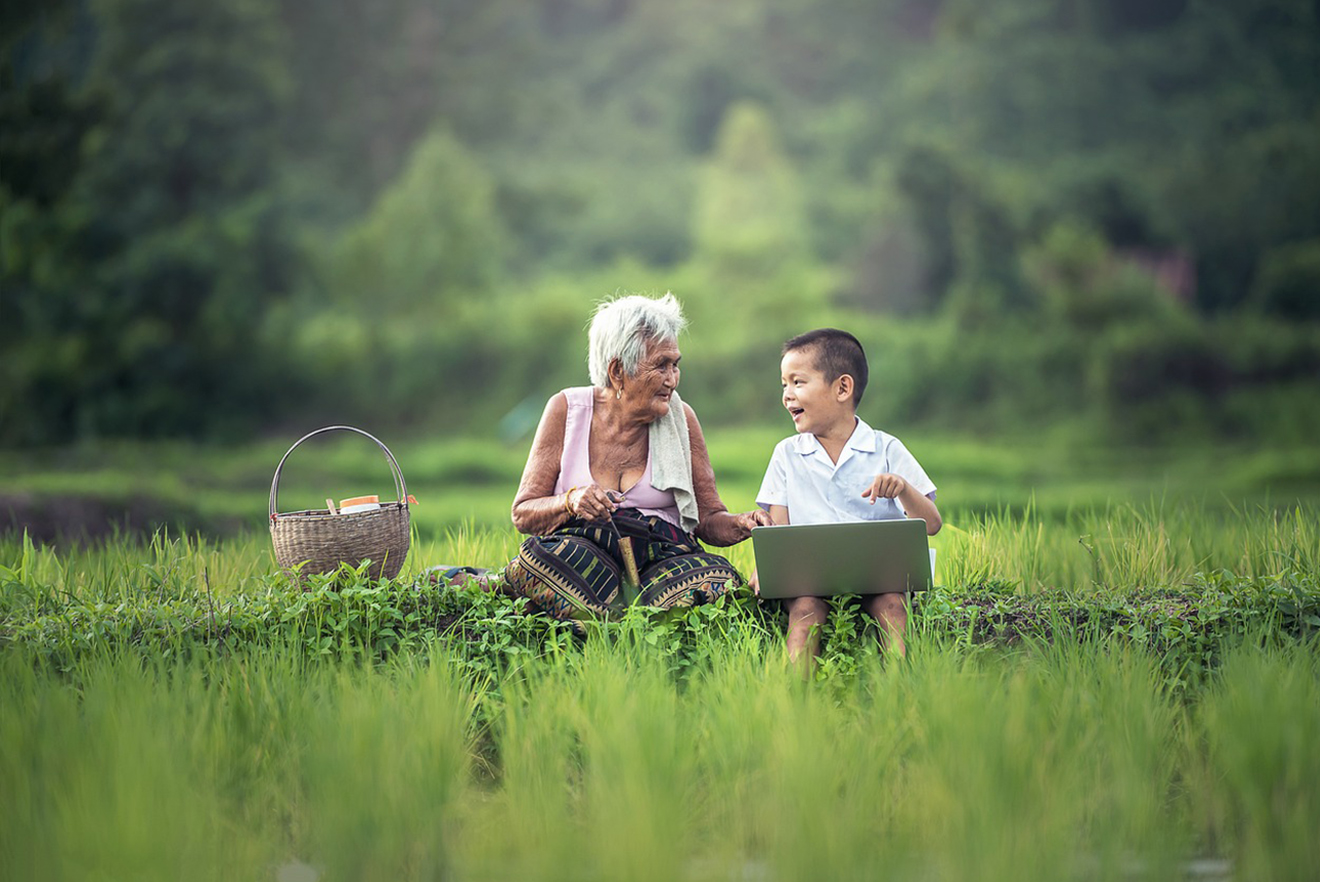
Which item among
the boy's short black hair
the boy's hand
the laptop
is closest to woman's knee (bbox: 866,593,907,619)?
the laptop

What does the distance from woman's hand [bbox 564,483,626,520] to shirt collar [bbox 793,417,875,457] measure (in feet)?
2.40

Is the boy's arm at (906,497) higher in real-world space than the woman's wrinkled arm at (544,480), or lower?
lower

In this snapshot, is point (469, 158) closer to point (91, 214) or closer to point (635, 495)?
point (91, 214)

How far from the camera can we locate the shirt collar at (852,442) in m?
4.59

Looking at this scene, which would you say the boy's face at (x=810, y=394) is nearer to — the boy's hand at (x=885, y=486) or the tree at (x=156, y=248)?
the boy's hand at (x=885, y=486)

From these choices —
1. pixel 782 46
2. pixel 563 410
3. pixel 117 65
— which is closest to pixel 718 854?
pixel 563 410

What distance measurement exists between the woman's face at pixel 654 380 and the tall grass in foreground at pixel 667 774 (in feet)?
3.28

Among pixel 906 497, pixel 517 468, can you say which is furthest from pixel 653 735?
pixel 517 468

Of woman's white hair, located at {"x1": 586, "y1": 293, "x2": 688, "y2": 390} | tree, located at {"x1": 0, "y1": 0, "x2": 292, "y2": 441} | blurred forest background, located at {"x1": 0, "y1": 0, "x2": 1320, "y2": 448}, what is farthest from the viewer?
blurred forest background, located at {"x1": 0, "y1": 0, "x2": 1320, "y2": 448}

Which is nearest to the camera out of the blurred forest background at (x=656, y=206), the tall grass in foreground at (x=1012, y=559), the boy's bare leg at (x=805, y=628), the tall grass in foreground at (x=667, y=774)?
the tall grass in foreground at (x=667, y=774)

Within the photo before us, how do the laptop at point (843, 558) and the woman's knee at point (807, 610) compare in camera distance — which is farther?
the woman's knee at point (807, 610)

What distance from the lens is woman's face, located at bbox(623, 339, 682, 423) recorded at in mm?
4578

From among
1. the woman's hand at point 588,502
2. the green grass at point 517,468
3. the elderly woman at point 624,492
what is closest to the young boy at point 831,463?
the elderly woman at point 624,492

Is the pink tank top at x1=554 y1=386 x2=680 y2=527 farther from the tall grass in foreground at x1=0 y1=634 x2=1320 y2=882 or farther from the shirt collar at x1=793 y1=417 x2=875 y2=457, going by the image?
Answer: the tall grass in foreground at x1=0 y1=634 x2=1320 y2=882
